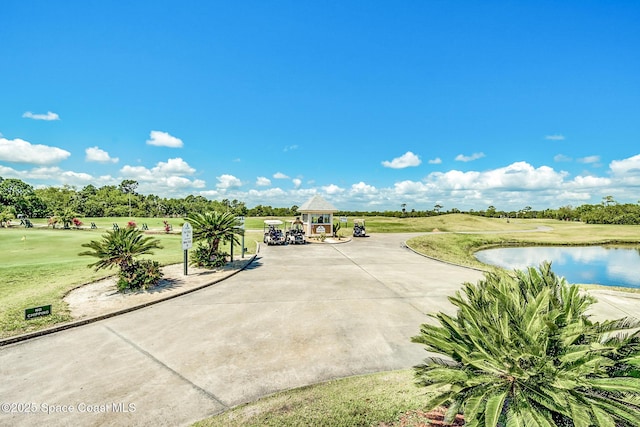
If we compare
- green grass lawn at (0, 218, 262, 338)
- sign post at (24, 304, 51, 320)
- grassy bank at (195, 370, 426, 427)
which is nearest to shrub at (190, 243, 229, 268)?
green grass lawn at (0, 218, 262, 338)

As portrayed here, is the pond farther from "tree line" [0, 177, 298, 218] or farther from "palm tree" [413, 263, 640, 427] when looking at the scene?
"tree line" [0, 177, 298, 218]

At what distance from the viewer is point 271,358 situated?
623cm

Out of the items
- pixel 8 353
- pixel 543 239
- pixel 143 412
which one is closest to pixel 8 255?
pixel 8 353

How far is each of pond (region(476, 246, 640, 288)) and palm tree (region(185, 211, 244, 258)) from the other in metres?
15.7

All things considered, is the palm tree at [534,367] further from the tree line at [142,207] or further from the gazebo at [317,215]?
the tree line at [142,207]

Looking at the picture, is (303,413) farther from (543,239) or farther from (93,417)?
(543,239)

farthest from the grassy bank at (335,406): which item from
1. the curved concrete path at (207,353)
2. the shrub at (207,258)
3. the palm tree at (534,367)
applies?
the shrub at (207,258)

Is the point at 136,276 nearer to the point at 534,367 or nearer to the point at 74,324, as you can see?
the point at 74,324

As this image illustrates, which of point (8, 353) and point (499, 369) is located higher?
point (499, 369)

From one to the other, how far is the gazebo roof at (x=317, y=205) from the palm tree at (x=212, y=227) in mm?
15266

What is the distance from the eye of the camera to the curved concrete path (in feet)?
15.5

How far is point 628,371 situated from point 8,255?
84.6ft

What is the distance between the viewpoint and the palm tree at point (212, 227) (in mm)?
14508

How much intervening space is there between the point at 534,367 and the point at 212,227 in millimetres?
13840
